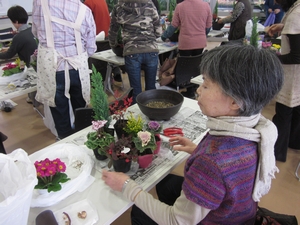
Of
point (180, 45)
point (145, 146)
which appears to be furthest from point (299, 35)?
point (180, 45)

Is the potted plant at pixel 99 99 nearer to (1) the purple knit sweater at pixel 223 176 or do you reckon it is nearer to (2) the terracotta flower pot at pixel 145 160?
(2) the terracotta flower pot at pixel 145 160

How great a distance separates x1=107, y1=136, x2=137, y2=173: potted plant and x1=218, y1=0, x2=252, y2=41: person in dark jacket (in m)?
2.80

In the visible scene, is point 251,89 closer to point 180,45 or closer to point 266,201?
point 266,201

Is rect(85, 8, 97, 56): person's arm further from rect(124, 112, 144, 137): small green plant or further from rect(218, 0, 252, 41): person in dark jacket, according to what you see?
rect(218, 0, 252, 41): person in dark jacket

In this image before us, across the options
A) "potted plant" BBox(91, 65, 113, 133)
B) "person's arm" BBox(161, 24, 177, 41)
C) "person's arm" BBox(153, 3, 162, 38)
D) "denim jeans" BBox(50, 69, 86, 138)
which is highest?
"person's arm" BBox(153, 3, 162, 38)

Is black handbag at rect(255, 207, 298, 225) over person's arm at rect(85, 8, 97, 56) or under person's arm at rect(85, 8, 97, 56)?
under

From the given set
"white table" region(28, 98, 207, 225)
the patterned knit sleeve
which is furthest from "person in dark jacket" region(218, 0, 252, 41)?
the patterned knit sleeve

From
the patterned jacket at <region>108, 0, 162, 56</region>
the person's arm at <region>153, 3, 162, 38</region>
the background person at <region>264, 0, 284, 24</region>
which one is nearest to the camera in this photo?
the patterned jacket at <region>108, 0, 162, 56</region>

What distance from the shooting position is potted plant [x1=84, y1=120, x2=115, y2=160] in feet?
3.25

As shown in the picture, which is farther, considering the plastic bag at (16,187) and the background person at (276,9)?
the background person at (276,9)

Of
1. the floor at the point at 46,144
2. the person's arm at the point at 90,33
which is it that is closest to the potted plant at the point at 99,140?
the floor at the point at 46,144

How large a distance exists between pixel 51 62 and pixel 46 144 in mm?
1001

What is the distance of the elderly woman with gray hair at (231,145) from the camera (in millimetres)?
698

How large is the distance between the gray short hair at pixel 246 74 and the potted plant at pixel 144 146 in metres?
0.38
